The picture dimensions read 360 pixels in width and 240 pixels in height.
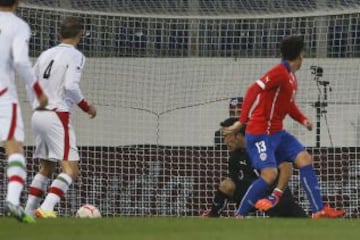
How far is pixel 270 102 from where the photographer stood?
1147cm

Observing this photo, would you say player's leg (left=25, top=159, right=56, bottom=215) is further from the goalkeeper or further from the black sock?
the black sock

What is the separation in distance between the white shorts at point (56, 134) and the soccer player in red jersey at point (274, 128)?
1.82 m

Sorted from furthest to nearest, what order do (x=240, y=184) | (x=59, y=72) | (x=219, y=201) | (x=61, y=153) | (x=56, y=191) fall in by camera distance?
(x=219, y=201) < (x=240, y=184) < (x=59, y=72) < (x=61, y=153) < (x=56, y=191)

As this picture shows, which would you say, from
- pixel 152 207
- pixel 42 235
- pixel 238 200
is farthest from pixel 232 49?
pixel 42 235

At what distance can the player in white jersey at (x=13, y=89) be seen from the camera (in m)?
8.49

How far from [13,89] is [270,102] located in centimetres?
355

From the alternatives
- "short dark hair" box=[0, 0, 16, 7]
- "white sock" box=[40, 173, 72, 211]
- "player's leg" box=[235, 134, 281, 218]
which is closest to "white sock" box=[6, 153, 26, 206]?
"short dark hair" box=[0, 0, 16, 7]

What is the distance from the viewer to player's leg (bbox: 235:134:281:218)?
1136 centimetres

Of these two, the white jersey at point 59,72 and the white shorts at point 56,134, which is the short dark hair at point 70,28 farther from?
the white shorts at point 56,134

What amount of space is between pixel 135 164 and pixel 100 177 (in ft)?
1.96

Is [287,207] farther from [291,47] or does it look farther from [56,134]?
[56,134]

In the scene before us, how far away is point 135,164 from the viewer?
1666 cm

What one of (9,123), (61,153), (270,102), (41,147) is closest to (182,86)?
(270,102)

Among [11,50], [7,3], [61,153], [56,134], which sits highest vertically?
[7,3]
